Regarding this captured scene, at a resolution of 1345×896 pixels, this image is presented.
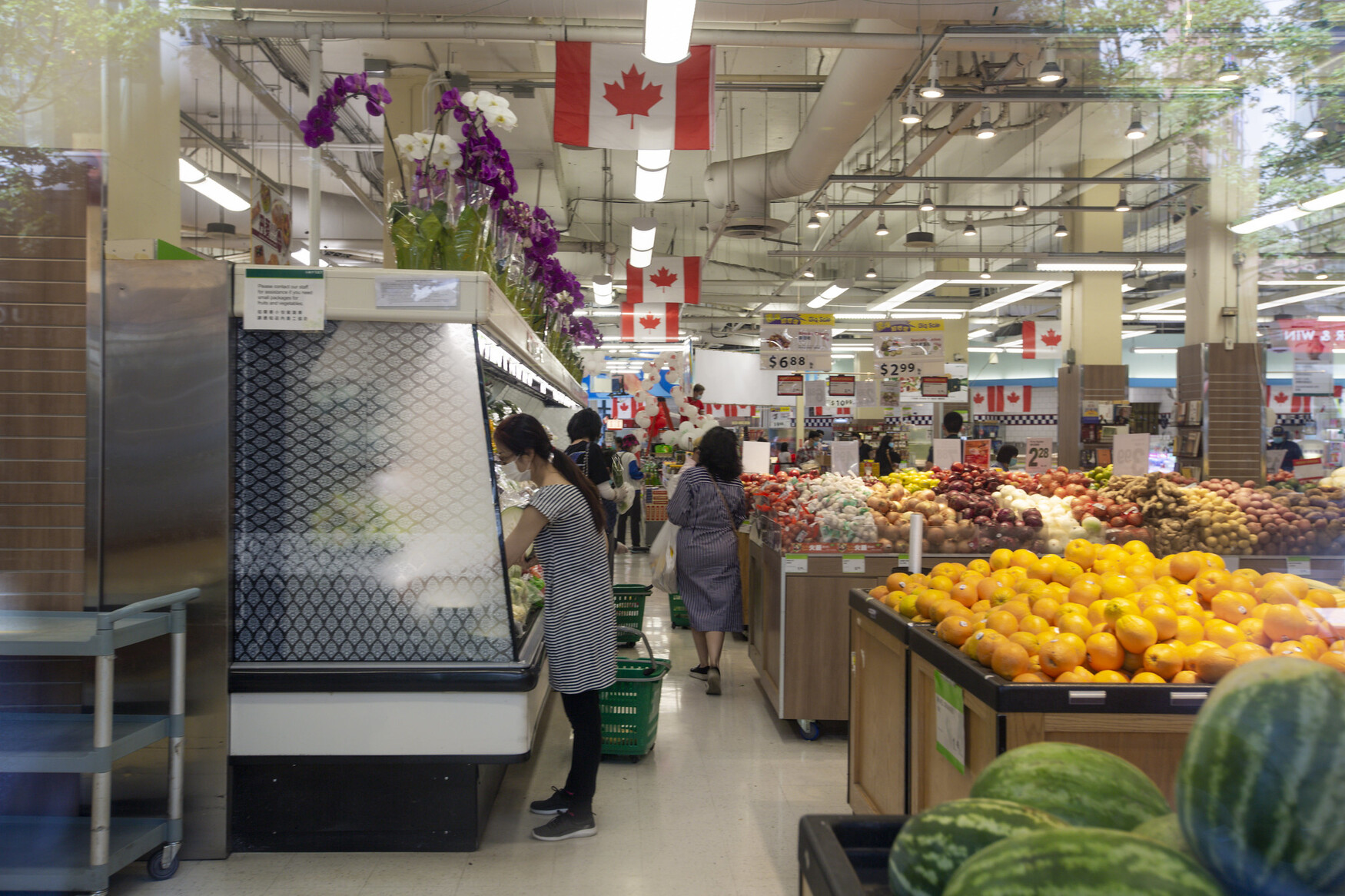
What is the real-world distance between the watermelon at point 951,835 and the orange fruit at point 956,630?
171 centimetres

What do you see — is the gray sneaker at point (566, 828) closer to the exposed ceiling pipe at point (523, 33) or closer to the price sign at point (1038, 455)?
the exposed ceiling pipe at point (523, 33)

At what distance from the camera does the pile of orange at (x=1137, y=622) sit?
89.9 inches

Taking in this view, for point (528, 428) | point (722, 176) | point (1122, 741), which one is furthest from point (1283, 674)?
point (722, 176)

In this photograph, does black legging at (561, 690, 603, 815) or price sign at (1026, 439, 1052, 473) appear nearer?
black legging at (561, 690, 603, 815)

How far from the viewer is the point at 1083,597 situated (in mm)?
2676

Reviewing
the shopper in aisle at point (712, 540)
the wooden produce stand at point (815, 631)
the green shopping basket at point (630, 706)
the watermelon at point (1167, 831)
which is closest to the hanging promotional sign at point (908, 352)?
the shopper in aisle at point (712, 540)

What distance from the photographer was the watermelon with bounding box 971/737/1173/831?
993 mm

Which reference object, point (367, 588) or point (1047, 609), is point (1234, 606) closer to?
point (1047, 609)

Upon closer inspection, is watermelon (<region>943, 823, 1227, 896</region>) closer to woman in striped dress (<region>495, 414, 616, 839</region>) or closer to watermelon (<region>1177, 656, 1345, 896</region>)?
watermelon (<region>1177, 656, 1345, 896</region>)

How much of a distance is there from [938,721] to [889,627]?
562mm

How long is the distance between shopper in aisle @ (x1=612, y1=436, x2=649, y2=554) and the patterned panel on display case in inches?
314

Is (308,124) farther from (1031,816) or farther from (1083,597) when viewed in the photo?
(1031,816)

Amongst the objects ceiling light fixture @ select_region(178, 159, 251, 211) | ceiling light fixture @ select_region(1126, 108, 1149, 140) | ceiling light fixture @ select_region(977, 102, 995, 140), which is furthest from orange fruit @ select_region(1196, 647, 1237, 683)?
ceiling light fixture @ select_region(178, 159, 251, 211)

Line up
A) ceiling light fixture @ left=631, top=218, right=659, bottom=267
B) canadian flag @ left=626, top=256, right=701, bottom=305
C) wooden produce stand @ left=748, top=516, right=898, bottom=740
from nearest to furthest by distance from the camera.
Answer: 1. wooden produce stand @ left=748, top=516, right=898, bottom=740
2. ceiling light fixture @ left=631, top=218, right=659, bottom=267
3. canadian flag @ left=626, top=256, right=701, bottom=305
